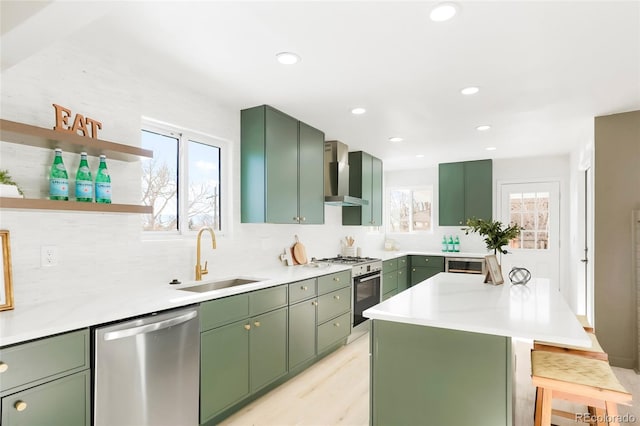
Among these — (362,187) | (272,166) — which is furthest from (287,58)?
(362,187)

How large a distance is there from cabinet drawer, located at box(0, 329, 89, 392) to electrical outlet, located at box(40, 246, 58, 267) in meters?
0.63

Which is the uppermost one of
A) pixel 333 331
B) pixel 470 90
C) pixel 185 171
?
pixel 470 90

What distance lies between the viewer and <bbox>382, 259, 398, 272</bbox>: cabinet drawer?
16.1 ft

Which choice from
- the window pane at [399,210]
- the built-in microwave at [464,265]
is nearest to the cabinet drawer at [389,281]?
the built-in microwave at [464,265]

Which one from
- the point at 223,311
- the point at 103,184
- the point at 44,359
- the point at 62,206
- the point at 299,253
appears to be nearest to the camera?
the point at 44,359

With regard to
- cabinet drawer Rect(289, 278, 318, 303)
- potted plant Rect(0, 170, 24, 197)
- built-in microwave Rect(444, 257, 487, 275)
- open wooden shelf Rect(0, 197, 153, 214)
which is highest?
potted plant Rect(0, 170, 24, 197)

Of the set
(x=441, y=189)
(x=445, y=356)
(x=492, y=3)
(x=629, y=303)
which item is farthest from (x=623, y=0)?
(x=441, y=189)

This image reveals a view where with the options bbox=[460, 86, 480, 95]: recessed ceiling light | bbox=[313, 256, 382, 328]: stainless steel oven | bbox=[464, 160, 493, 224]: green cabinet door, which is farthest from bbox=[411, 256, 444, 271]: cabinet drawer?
bbox=[460, 86, 480, 95]: recessed ceiling light

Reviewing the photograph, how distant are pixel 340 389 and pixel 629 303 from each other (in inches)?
113

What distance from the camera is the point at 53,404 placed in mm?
1521

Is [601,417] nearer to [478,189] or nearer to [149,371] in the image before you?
[149,371]

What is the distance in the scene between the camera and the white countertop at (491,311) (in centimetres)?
162

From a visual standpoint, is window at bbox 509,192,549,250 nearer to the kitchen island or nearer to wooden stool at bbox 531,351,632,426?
the kitchen island

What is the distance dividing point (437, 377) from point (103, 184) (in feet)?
7.23
